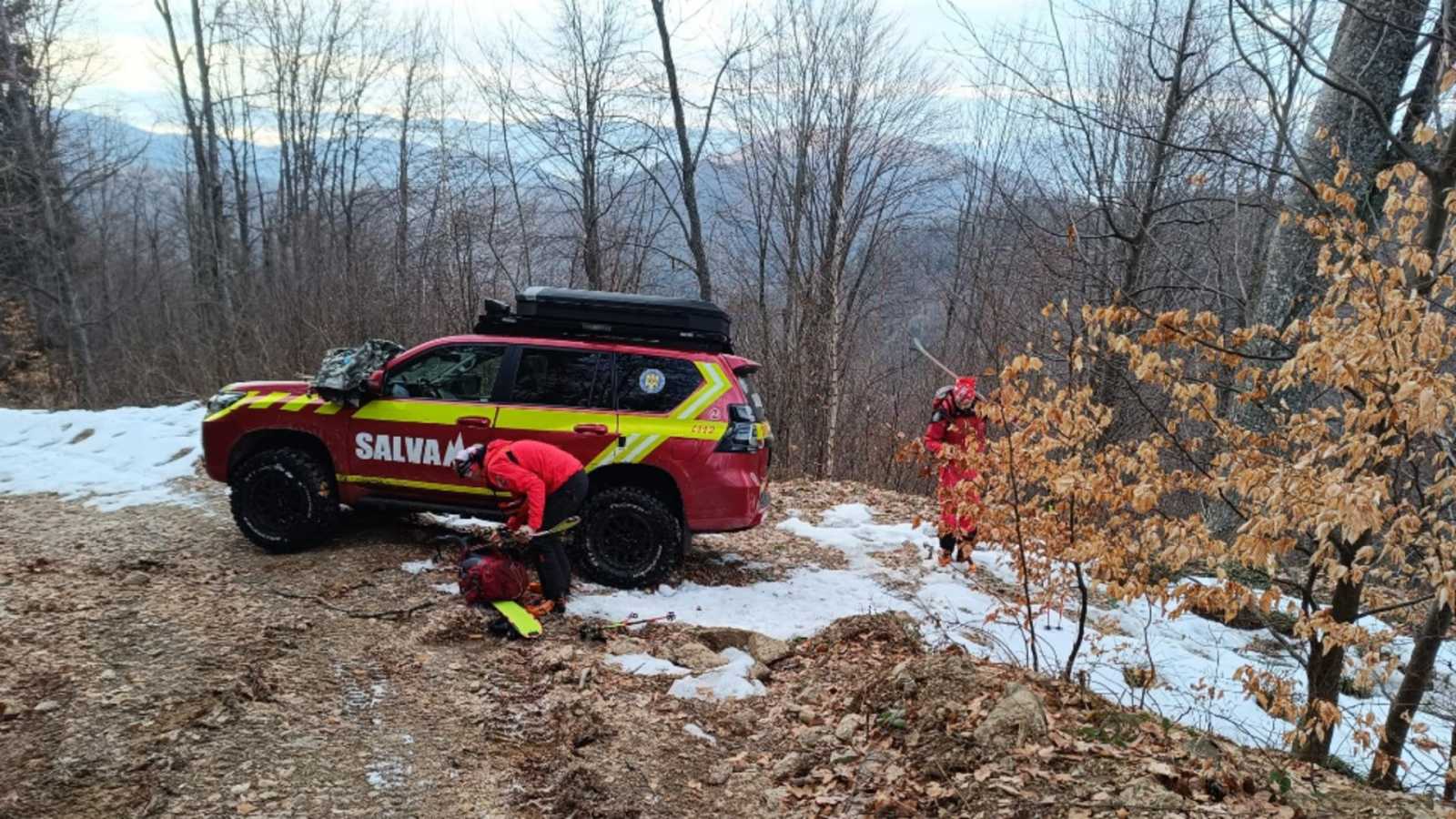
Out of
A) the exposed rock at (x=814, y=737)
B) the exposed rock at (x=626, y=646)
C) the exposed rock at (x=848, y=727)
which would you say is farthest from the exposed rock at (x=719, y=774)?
the exposed rock at (x=626, y=646)

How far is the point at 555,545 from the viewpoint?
19.5 ft

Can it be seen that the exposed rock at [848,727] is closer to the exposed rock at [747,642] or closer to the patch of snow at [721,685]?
the patch of snow at [721,685]

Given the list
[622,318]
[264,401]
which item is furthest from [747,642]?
[264,401]

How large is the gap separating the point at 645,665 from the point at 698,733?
85 cm

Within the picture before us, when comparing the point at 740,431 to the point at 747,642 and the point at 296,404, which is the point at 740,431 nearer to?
the point at 747,642

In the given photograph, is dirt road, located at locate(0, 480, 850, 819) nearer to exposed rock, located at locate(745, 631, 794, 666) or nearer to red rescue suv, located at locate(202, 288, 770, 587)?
exposed rock, located at locate(745, 631, 794, 666)

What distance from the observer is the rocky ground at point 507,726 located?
3.38m

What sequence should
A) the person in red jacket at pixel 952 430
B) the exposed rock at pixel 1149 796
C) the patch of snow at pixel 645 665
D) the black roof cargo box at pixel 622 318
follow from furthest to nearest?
the person in red jacket at pixel 952 430 → the black roof cargo box at pixel 622 318 → the patch of snow at pixel 645 665 → the exposed rock at pixel 1149 796

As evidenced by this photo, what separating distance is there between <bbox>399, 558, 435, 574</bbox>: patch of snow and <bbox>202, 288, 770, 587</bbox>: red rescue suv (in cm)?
45

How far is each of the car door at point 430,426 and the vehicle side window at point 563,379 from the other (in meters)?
0.22

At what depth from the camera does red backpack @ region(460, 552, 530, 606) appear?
571cm

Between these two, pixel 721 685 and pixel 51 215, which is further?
pixel 51 215

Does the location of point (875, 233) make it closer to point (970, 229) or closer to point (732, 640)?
point (970, 229)

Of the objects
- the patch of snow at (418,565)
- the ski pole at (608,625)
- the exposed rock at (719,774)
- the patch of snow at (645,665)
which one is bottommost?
the exposed rock at (719,774)
